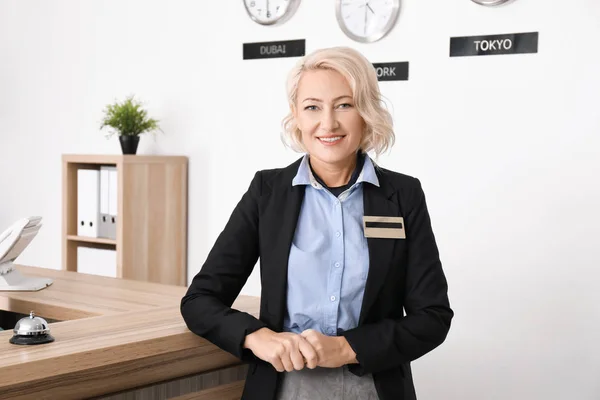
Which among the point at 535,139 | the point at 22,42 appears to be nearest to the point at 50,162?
the point at 22,42

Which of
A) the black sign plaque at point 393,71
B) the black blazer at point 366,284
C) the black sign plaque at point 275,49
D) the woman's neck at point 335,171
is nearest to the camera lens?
the black blazer at point 366,284

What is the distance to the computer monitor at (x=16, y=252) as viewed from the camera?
262cm

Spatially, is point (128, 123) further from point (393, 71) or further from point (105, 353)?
point (105, 353)

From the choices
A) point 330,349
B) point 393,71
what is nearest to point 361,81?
point 330,349

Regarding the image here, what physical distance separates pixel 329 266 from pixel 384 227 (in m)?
0.14

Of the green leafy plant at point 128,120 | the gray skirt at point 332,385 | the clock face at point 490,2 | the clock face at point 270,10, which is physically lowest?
the gray skirt at point 332,385

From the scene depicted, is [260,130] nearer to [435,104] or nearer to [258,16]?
[258,16]

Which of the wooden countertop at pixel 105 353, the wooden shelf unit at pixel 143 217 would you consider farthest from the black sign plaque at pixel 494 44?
the wooden countertop at pixel 105 353

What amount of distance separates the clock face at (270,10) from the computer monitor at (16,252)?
2.22 metres

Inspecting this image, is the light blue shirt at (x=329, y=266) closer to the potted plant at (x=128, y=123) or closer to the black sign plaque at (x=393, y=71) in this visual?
the black sign plaque at (x=393, y=71)

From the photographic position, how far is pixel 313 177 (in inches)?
72.0

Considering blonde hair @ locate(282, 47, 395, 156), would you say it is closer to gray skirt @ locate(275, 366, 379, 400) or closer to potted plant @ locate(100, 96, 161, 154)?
gray skirt @ locate(275, 366, 379, 400)

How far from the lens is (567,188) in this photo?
3666 millimetres

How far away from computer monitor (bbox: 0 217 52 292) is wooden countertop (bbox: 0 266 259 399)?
273 mm
